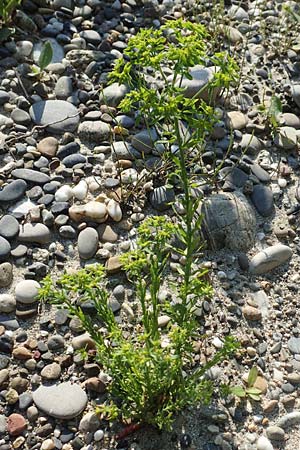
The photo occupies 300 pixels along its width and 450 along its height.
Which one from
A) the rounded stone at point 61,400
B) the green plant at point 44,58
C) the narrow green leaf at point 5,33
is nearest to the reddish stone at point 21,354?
the rounded stone at point 61,400

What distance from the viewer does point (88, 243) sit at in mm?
2764

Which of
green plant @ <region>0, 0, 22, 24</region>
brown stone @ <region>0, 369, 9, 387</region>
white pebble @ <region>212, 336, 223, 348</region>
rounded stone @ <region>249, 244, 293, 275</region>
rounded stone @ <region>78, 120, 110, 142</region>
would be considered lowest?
brown stone @ <region>0, 369, 9, 387</region>

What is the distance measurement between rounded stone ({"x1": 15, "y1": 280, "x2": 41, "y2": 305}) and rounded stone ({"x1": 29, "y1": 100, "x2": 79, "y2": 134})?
91cm

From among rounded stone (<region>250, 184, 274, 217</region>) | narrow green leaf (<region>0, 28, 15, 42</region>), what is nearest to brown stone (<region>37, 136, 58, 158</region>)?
narrow green leaf (<region>0, 28, 15, 42</region>)

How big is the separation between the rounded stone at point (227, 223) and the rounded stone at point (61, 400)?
2.92 ft

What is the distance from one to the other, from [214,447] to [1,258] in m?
1.12

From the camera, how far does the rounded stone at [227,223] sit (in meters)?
2.85

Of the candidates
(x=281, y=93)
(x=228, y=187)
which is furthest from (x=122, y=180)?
(x=281, y=93)

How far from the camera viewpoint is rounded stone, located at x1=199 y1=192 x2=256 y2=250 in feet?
9.36

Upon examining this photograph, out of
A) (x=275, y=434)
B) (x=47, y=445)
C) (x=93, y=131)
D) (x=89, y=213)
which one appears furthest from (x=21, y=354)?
(x=93, y=131)

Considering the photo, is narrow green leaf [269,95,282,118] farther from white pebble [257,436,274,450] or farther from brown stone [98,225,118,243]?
white pebble [257,436,274,450]

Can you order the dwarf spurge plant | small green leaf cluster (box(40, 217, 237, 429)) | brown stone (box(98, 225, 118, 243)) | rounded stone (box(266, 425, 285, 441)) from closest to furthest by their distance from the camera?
1. the dwarf spurge plant
2. small green leaf cluster (box(40, 217, 237, 429))
3. rounded stone (box(266, 425, 285, 441))
4. brown stone (box(98, 225, 118, 243))

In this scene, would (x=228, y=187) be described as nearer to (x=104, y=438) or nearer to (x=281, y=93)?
(x=281, y=93)

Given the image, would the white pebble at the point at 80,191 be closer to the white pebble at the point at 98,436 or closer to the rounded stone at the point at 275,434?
the white pebble at the point at 98,436
